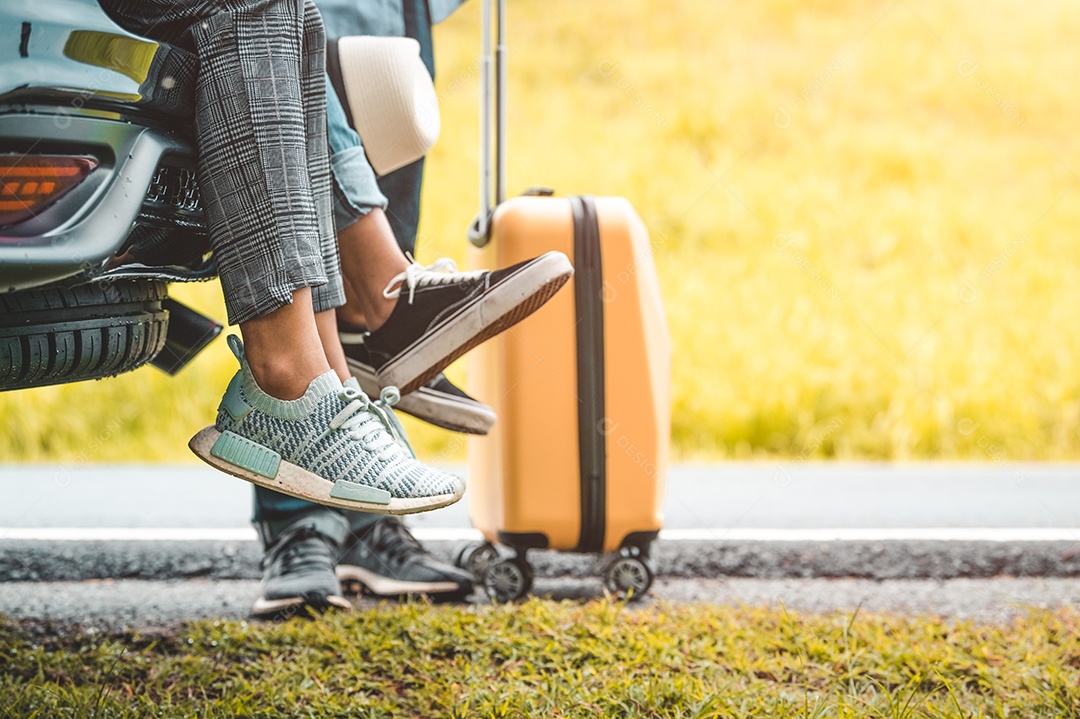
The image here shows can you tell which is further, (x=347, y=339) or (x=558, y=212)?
(x=558, y=212)

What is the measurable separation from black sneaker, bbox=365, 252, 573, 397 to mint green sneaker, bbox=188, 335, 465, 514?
10.4 inches

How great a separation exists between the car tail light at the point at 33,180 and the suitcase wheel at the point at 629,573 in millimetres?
1390

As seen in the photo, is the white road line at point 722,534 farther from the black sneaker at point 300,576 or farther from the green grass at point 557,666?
the green grass at point 557,666

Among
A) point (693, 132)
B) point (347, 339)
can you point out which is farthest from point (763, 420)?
point (693, 132)

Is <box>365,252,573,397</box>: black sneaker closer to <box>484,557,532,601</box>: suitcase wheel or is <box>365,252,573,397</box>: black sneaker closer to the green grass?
the green grass

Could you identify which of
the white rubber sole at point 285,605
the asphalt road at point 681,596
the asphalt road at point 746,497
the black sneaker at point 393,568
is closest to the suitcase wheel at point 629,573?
the asphalt road at point 681,596

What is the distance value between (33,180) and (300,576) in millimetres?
1164

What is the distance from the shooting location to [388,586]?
2.17 metres

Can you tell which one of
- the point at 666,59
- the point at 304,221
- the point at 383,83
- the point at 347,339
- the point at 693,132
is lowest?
the point at 347,339

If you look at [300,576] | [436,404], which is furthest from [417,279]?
[300,576]

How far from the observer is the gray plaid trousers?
1.20 meters

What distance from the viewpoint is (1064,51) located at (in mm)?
9398

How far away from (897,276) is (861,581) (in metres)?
4.19

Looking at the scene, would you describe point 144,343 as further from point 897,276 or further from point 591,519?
point 897,276
